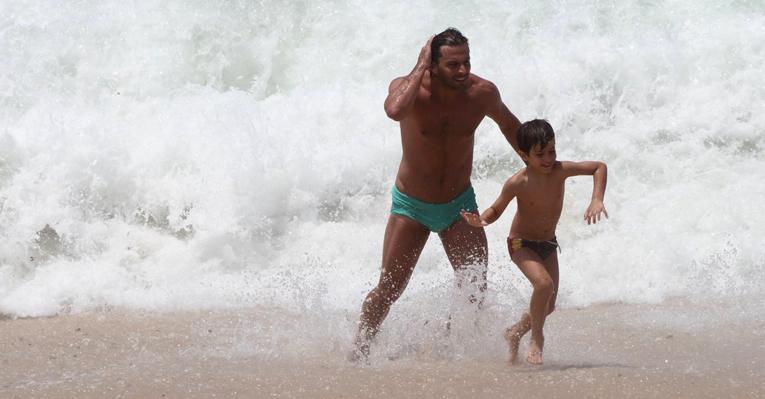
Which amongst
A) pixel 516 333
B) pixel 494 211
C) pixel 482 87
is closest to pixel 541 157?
pixel 494 211

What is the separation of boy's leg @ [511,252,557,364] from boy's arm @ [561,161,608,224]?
313 millimetres

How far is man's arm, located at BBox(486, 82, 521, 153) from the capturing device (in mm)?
5219

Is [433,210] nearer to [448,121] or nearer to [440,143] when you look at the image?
[440,143]

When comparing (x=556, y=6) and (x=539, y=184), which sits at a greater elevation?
(x=556, y=6)

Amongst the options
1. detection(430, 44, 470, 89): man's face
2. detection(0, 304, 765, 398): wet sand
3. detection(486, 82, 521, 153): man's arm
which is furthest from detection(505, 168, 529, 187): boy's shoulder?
detection(0, 304, 765, 398): wet sand

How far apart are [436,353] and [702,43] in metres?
5.43

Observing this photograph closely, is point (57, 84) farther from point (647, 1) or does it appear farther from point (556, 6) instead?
point (647, 1)

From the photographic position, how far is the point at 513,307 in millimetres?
6152

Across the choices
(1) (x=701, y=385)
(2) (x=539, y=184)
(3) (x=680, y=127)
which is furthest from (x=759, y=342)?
(3) (x=680, y=127)

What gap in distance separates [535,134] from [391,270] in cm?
97

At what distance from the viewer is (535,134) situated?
197 inches

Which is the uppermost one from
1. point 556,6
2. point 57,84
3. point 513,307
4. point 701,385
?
point 556,6

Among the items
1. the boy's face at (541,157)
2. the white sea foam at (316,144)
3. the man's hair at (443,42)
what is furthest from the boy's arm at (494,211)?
the white sea foam at (316,144)

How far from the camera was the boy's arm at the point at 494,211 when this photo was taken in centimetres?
506
